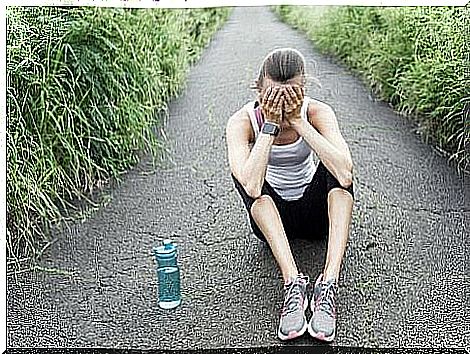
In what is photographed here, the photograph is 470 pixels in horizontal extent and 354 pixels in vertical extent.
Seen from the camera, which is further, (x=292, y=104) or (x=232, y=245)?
(x=232, y=245)

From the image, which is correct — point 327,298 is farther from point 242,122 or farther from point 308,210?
point 242,122

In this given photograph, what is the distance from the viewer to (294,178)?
2.00 m

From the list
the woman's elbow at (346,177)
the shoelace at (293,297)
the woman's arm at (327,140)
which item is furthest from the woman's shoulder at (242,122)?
the shoelace at (293,297)

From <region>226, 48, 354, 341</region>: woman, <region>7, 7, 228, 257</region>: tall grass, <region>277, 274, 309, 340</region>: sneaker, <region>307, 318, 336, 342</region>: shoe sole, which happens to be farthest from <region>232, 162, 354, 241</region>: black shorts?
<region>7, 7, 228, 257</region>: tall grass

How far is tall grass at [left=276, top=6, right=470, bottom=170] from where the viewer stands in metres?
2.04

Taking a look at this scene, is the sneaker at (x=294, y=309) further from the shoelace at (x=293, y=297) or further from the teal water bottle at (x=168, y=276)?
the teal water bottle at (x=168, y=276)

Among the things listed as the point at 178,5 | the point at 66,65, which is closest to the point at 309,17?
the point at 178,5

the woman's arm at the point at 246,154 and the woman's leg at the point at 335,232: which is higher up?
the woman's arm at the point at 246,154

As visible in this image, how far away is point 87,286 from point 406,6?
104 cm

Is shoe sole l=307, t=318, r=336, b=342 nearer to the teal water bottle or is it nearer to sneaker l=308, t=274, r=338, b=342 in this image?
sneaker l=308, t=274, r=338, b=342

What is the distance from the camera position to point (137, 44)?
212 cm

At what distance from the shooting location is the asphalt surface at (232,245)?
203 centimetres

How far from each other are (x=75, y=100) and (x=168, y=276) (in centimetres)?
49

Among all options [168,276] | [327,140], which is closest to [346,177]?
[327,140]
